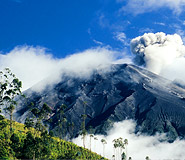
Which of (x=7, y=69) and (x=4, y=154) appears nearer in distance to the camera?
(x=7, y=69)

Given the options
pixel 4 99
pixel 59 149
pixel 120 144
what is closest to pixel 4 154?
pixel 4 99

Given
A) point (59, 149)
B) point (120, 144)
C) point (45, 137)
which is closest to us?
point (45, 137)

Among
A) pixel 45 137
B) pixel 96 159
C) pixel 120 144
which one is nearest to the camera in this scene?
pixel 45 137

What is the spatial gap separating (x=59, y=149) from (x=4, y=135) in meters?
37.1

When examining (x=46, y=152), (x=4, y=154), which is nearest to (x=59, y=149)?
(x=46, y=152)

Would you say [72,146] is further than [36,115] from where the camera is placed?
Yes

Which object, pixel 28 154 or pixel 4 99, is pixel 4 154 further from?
pixel 4 99

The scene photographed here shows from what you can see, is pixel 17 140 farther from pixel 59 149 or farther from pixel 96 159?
pixel 96 159

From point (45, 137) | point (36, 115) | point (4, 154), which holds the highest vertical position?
point (36, 115)

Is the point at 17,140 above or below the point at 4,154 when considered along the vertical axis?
above

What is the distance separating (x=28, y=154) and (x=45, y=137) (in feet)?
27.0

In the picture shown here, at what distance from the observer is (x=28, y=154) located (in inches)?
3209

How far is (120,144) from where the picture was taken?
14200cm

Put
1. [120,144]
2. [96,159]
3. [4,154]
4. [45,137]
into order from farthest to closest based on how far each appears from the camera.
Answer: [120,144] → [96,159] → [45,137] → [4,154]
